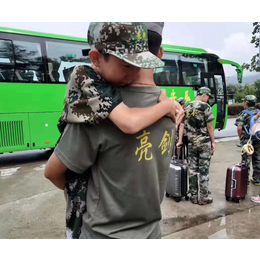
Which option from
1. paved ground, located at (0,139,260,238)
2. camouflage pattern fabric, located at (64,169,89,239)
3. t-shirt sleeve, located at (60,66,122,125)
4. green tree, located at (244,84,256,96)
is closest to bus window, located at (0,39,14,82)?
paved ground, located at (0,139,260,238)

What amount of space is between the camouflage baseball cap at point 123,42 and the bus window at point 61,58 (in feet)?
20.6

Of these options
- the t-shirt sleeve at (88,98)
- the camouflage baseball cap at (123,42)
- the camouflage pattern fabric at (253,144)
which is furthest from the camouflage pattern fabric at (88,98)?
the camouflage pattern fabric at (253,144)

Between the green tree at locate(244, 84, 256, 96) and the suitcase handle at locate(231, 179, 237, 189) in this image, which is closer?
the suitcase handle at locate(231, 179, 237, 189)

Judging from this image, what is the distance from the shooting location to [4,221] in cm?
355

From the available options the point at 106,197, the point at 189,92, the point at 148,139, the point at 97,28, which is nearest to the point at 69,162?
the point at 106,197

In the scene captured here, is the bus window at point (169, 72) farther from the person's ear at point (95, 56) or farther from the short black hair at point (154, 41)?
the person's ear at point (95, 56)

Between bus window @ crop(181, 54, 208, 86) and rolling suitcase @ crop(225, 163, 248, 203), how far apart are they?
17.9 feet

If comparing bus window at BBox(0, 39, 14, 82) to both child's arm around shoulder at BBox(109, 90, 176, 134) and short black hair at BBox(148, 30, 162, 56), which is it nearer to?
short black hair at BBox(148, 30, 162, 56)

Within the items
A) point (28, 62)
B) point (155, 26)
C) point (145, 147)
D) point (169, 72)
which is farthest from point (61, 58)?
point (145, 147)

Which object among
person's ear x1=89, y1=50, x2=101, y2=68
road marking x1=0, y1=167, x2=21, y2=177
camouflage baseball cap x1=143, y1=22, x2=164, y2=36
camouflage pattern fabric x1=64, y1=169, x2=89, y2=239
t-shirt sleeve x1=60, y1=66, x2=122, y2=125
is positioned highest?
camouflage baseball cap x1=143, y1=22, x2=164, y2=36

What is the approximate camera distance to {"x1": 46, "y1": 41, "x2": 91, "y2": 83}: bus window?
697 centimetres

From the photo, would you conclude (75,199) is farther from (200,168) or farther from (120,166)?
(200,168)

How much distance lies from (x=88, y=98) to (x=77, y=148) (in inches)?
7.5

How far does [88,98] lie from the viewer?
95 centimetres
